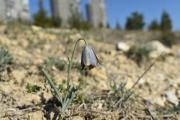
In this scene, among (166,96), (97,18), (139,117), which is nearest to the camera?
(139,117)

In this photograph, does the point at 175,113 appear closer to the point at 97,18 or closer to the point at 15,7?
the point at 15,7

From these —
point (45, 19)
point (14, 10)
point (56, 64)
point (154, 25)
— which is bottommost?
point (56, 64)

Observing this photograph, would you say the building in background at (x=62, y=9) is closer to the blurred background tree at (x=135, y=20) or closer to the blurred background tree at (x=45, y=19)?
the blurred background tree at (x=45, y=19)

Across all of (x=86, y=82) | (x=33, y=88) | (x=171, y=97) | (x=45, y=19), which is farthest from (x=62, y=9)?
(x=33, y=88)

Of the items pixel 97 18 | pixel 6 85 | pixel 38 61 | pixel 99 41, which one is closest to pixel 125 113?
pixel 6 85

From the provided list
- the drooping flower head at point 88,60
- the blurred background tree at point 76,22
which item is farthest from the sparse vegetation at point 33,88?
the blurred background tree at point 76,22

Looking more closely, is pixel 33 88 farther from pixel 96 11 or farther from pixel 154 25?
pixel 154 25

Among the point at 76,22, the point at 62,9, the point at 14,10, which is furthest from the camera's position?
the point at 62,9
